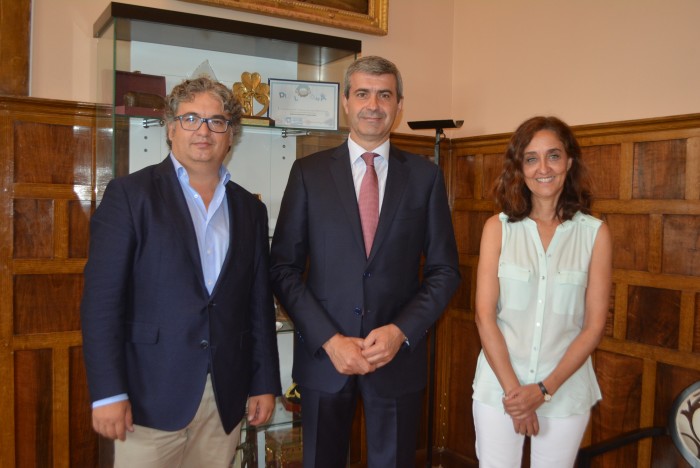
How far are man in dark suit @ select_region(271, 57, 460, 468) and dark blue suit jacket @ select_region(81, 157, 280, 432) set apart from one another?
9.3 inches

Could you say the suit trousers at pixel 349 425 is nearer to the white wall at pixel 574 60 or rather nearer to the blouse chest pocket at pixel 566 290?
the blouse chest pocket at pixel 566 290

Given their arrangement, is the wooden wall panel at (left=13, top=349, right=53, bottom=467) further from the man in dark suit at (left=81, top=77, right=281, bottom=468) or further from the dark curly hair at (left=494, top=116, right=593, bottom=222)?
the dark curly hair at (left=494, top=116, right=593, bottom=222)

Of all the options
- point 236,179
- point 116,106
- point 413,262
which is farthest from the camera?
point 236,179

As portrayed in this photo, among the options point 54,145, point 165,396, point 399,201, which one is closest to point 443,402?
point 399,201

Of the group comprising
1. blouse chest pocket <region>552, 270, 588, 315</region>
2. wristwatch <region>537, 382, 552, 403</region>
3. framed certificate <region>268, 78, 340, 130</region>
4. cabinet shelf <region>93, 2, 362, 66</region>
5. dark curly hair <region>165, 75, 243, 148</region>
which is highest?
cabinet shelf <region>93, 2, 362, 66</region>

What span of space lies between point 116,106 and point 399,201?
1.04m

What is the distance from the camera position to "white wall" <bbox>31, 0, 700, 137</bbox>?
8.05 feet

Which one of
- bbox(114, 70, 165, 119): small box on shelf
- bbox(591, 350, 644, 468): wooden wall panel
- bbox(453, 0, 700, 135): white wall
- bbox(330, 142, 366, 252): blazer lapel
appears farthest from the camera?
bbox(591, 350, 644, 468): wooden wall panel

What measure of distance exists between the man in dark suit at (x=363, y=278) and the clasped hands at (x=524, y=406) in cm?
30

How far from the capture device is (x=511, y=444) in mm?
1812

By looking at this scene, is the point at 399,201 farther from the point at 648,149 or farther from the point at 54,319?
the point at 54,319

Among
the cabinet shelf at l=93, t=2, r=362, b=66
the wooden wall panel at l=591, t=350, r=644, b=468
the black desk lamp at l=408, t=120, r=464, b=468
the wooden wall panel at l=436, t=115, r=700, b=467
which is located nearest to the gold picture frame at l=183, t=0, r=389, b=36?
the cabinet shelf at l=93, t=2, r=362, b=66

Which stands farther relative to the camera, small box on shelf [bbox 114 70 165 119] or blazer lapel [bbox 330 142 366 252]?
small box on shelf [bbox 114 70 165 119]

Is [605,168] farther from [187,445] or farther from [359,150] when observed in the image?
[187,445]
